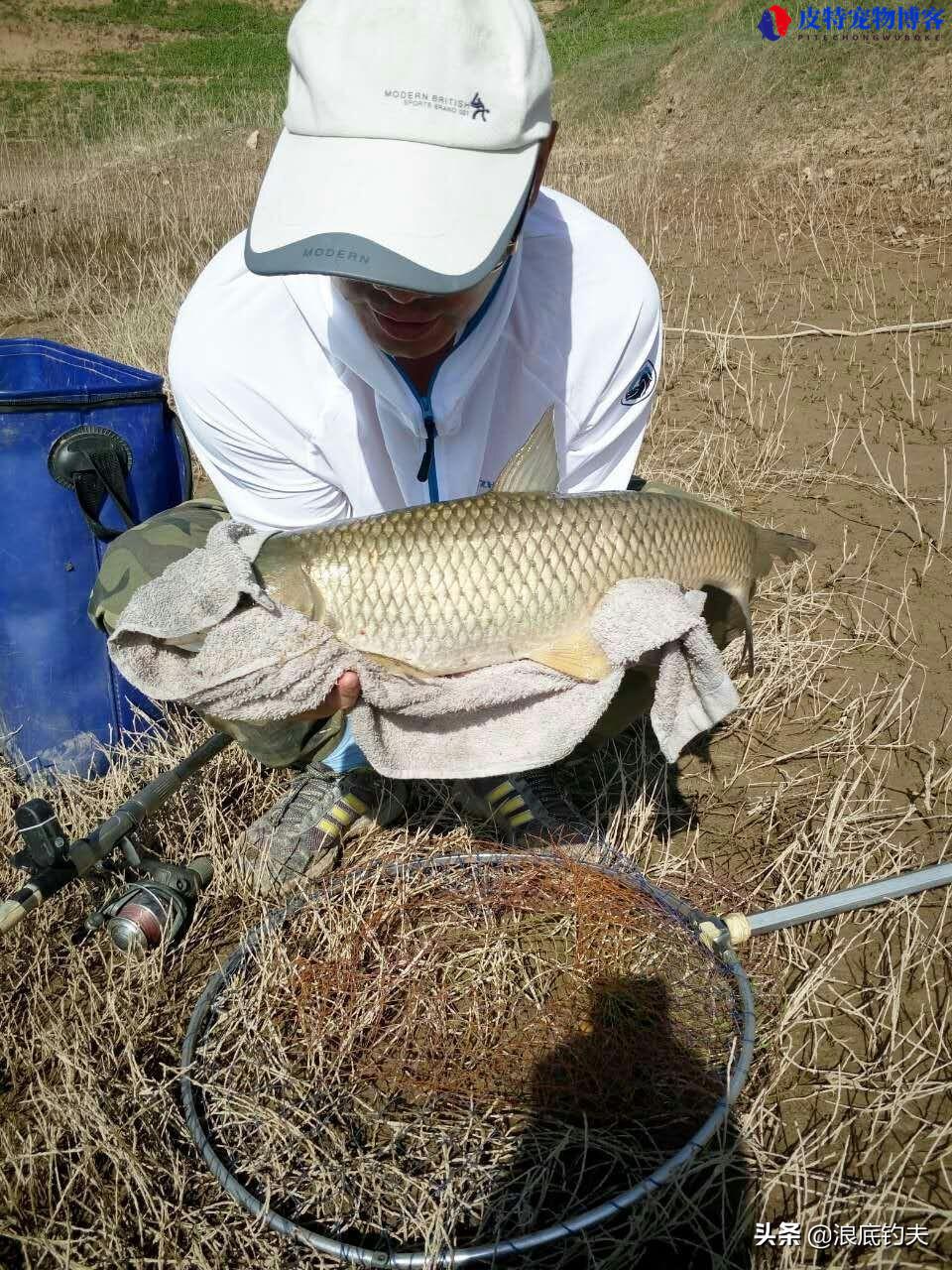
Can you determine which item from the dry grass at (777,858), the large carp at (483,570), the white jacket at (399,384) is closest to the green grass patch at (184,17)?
the dry grass at (777,858)

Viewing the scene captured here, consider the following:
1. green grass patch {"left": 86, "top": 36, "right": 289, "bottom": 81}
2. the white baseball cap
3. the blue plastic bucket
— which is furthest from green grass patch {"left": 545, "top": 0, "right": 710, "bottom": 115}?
the white baseball cap

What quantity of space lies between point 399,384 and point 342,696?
549mm

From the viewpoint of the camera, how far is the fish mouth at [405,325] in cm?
140

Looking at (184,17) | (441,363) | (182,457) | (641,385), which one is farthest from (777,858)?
(184,17)

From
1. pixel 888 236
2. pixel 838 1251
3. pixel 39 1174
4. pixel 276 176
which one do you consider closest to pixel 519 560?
pixel 276 176

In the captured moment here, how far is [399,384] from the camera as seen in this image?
1562 mm

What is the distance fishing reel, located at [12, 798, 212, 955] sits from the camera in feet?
4.86

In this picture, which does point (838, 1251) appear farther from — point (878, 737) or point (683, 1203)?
point (878, 737)

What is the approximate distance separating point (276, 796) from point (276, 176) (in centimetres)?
130

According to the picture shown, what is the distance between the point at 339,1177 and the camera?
A: 1.31 m

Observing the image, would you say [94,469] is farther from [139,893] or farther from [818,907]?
[818,907]

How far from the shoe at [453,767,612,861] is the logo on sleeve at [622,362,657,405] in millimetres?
787

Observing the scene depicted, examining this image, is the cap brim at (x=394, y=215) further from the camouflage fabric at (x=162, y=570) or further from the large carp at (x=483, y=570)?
the camouflage fabric at (x=162, y=570)

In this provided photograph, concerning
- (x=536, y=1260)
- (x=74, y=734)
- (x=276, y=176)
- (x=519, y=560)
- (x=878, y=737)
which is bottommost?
(x=878, y=737)
